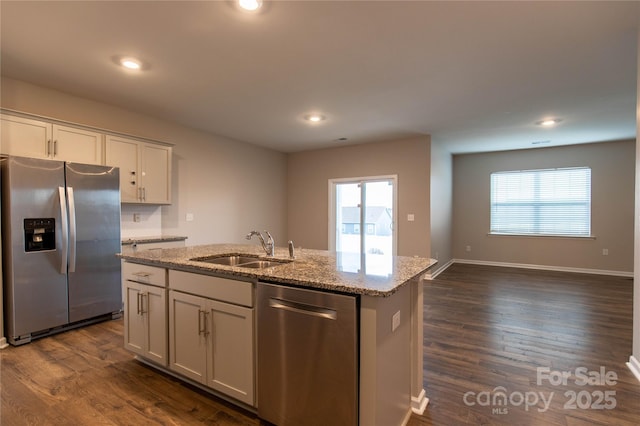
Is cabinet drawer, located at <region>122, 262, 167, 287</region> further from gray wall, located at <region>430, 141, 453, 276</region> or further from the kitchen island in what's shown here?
gray wall, located at <region>430, 141, 453, 276</region>

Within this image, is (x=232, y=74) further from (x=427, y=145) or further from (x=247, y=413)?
(x=427, y=145)

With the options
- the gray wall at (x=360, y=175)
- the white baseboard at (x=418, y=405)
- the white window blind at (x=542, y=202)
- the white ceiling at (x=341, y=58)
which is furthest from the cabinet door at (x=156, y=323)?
the white window blind at (x=542, y=202)

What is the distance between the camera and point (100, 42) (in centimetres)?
251

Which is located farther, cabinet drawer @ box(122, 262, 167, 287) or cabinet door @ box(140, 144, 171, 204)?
cabinet door @ box(140, 144, 171, 204)

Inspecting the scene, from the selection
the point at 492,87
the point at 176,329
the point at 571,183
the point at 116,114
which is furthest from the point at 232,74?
the point at 571,183

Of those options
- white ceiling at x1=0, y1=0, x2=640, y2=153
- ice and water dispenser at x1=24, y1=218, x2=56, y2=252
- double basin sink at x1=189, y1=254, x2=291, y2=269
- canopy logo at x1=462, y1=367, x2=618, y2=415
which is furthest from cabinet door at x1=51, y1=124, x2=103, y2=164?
canopy logo at x1=462, y1=367, x2=618, y2=415

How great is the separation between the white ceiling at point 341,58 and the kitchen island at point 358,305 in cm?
169

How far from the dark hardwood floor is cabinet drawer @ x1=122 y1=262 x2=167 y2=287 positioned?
707 mm

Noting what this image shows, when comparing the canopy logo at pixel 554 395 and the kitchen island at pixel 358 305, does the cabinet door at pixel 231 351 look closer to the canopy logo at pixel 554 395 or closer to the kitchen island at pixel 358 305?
the kitchen island at pixel 358 305

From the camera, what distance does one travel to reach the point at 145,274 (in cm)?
240

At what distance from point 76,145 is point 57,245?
1.12 meters

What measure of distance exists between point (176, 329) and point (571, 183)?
292 inches

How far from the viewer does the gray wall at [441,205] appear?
5.73 meters

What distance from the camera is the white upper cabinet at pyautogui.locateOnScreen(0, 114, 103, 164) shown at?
2.99m
